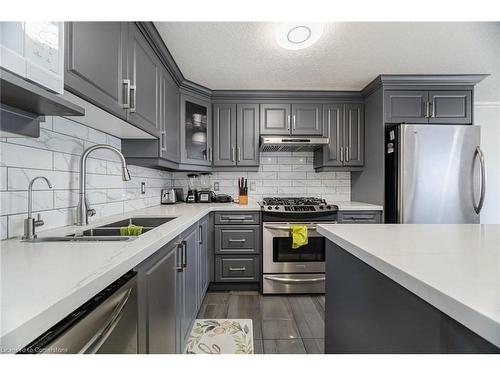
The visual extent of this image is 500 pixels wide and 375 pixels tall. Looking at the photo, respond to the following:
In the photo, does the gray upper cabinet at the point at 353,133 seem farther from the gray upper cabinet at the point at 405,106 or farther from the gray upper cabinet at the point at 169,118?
the gray upper cabinet at the point at 169,118

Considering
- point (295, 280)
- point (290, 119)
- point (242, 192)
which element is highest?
point (290, 119)

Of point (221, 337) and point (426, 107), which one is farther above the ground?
point (426, 107)

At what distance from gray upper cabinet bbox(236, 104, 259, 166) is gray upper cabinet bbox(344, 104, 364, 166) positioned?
1.08 m

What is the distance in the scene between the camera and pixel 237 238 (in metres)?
2.63

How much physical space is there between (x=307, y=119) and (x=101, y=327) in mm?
2829

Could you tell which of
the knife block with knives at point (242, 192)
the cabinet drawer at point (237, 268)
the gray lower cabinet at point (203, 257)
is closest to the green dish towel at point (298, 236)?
the cabinet drawer at point (237, 268)

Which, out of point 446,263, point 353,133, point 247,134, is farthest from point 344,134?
point 446,263

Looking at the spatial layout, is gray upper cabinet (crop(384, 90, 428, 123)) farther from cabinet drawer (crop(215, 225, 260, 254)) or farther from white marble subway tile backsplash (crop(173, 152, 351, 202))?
cabinet drawer (crop(215, 225, 260, 254))

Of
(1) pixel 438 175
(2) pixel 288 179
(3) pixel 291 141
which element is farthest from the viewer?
(2) pixel 288 179

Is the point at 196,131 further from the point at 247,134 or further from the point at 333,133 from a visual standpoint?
the point at 333,133

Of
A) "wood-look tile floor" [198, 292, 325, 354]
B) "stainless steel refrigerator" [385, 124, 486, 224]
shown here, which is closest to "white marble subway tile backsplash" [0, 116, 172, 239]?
"wood-look tile floor" [198, 292, 325, 354]

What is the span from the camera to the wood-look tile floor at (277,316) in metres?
1.75

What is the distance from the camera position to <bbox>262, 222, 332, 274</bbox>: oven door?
2572 millimetres
